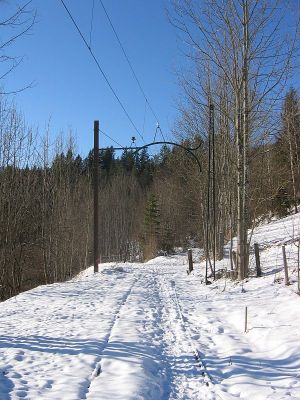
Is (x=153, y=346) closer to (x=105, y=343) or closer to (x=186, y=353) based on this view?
(x=186, y=353)

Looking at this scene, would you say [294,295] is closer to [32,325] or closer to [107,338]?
[107,338]

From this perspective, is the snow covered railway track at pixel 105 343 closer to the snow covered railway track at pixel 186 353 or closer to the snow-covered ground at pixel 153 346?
the snow-covered ground at pixel 153 346

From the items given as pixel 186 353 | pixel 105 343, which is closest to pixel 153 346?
pixel 186 353

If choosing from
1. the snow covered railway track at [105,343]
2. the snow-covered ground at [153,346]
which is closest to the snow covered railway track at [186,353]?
the snow-covered ground at [153,346]

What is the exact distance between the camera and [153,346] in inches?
287

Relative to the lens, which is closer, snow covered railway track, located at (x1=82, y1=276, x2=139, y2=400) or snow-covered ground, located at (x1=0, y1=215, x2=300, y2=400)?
snow covered railway track, located at (x1=82, y1=276, x2=139, y2=400)

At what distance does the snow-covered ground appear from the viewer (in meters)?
5.30

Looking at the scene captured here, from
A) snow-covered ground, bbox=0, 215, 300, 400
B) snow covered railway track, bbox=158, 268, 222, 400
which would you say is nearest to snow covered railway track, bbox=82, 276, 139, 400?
snow-covered ground, bbox=0, 215, 300, 400

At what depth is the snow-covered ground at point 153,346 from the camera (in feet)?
17.4

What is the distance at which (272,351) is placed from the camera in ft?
22.5

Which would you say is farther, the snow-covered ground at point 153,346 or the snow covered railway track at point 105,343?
the snow-covered ground at point 153,346

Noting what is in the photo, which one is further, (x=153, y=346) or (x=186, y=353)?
(x=153, y=346)

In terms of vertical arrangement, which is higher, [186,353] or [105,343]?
[105,343]

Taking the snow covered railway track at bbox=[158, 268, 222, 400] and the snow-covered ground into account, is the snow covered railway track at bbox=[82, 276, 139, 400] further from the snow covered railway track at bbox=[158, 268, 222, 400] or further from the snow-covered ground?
the snow covered railway track at bbox=[158, 268, 222, 400]
